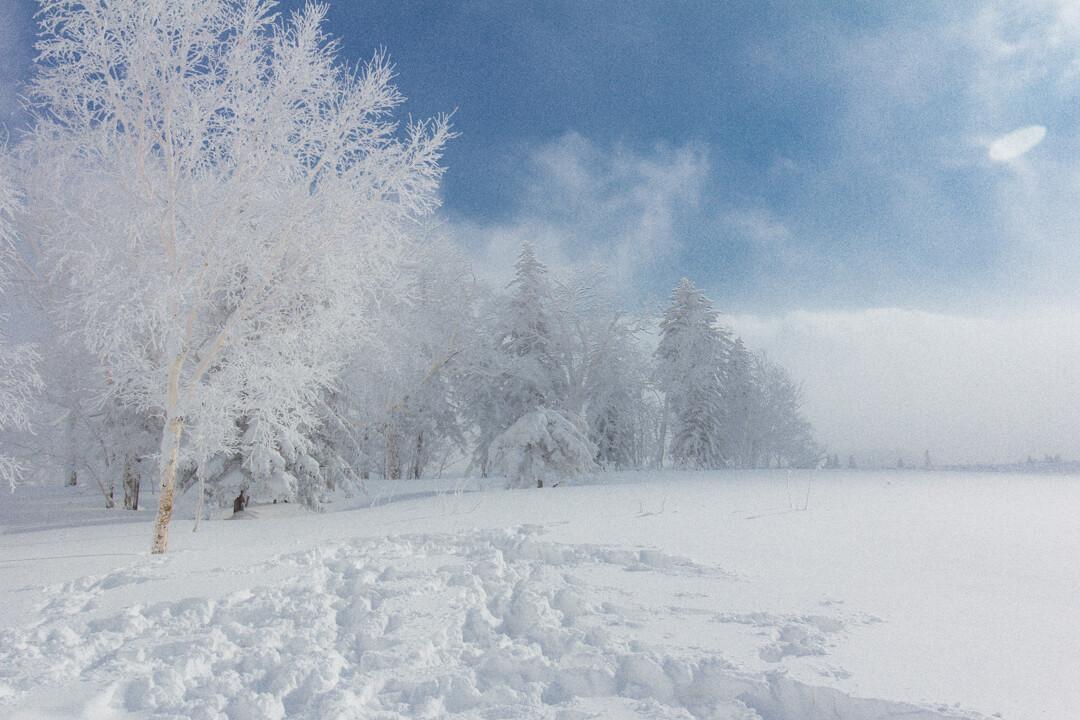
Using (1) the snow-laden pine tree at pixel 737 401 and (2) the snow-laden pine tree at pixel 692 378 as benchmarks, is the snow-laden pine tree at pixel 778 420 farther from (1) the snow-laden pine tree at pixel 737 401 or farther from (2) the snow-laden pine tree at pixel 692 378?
(2) the snow-laden pine tree at pixel 692 378

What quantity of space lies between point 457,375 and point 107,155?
71.1 feet

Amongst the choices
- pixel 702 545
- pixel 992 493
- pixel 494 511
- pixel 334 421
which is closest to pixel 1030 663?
pixel 702 545

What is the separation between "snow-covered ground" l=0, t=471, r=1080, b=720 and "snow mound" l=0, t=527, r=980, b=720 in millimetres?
18

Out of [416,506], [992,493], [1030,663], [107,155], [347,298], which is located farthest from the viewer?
[416,506]

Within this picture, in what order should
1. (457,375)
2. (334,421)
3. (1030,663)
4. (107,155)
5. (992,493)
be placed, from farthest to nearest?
(457,375)
(334,421)
(992,493)
(107,155)
(1030,663)

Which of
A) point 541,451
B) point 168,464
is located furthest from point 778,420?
point 168,464

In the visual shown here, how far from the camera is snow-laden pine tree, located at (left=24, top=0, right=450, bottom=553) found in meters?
8.78

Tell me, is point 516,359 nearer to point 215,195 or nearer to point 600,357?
point 600,357

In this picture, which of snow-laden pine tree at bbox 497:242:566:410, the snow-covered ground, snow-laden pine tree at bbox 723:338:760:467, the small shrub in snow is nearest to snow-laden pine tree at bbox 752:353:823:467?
snow-laden pine tree at bbox 723:338:760:467

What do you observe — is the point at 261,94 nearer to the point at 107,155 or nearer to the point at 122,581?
the point at 107,155

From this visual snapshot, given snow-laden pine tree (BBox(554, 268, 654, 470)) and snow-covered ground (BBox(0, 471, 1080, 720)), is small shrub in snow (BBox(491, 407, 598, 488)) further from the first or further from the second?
snow-laden pine tree (BBox(554, 268, 654, 470))

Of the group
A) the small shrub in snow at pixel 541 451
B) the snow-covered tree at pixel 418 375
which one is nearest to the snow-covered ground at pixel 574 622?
the small shrub in snow at pixel 541 451

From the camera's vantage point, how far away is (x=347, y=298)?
9.95 metres

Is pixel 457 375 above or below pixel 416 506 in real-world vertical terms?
above
